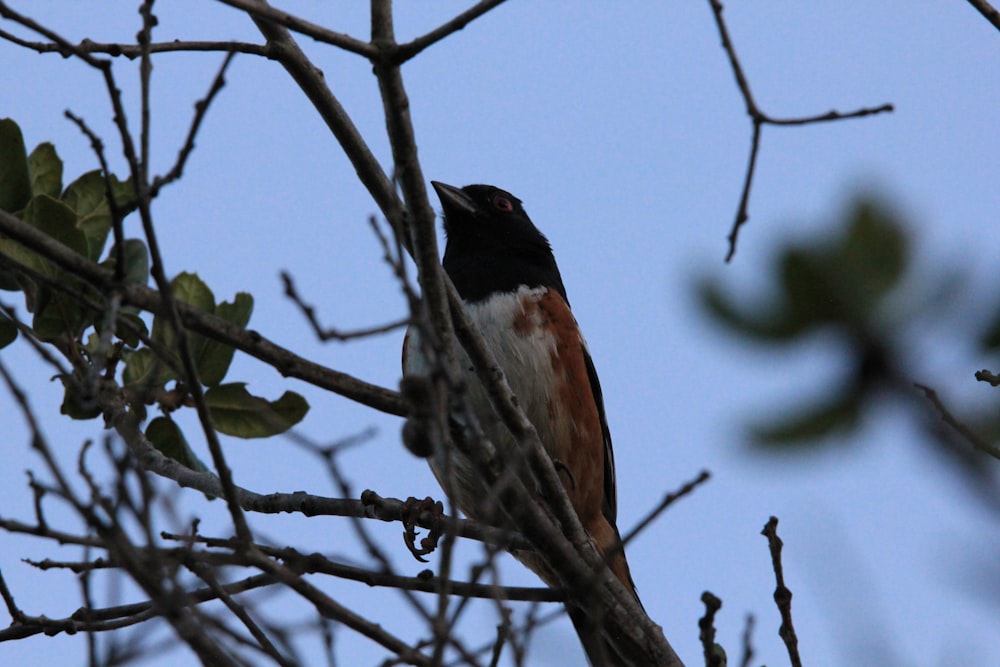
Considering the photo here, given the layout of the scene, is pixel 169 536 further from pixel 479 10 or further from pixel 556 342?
pixel 556 342

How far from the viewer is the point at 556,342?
406cm

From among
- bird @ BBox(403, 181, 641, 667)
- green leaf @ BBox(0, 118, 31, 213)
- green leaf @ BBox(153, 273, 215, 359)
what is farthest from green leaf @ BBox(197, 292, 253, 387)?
bird @ BBox(403, 181, 641, 667)

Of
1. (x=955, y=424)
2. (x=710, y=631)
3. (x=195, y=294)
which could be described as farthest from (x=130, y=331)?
(x=955, y=424)

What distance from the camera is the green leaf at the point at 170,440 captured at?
10.3 feet

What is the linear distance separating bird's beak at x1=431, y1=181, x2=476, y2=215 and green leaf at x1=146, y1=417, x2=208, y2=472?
1.80 m

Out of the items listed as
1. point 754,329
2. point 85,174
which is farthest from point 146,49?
point 754,329

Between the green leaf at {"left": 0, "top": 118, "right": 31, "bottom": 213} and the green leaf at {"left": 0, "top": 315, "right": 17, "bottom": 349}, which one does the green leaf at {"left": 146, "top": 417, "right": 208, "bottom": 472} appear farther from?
the green leaf at {"left": 0, "top": 118, "right": 31, "bottom": 213}

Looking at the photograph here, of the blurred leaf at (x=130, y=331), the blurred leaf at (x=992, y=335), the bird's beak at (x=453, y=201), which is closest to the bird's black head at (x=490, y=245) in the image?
the bird's beak at (x=453, y=201)

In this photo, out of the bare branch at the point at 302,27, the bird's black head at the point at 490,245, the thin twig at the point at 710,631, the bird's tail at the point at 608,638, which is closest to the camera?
the thin twig at the point at 710,631

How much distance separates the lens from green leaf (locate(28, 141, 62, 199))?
9.80 ft

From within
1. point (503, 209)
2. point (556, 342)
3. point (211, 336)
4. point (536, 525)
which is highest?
point (503, 209)

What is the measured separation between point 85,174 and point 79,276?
105cm

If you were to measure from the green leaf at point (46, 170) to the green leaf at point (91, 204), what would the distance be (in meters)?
0.04

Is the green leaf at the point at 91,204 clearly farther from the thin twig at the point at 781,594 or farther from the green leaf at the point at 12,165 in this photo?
the thin twig at the point at 781,594
